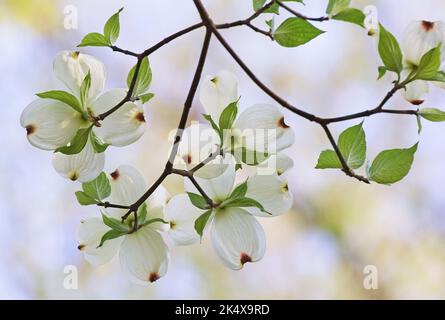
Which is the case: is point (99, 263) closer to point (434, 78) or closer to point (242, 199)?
point (242, 199)

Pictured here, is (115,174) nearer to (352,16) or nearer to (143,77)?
(143,77)

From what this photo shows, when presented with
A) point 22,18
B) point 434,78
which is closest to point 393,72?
point 434,78

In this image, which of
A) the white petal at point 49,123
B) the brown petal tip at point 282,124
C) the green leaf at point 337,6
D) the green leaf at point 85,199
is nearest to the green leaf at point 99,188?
the green leaf at point 85,199

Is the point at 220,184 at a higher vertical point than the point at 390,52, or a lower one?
lower

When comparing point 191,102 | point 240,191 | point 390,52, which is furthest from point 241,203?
point 390,52

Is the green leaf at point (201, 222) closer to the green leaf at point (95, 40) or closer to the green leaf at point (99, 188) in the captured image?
the green leaf at point (99, 188)

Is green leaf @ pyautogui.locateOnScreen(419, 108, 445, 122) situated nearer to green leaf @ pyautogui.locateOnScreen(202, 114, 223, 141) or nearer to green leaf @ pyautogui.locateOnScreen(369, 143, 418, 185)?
green leaf @ pyautogui.locateOnScreen(369, 143, 418, 185)

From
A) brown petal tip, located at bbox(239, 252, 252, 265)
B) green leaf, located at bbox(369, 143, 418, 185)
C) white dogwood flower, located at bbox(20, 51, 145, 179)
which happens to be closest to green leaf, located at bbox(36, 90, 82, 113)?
white dogwood flower, located at bbox(20, 51, 145, 179)
